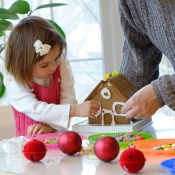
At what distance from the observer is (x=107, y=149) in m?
1.00

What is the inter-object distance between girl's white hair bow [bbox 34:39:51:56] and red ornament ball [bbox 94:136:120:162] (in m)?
0.70

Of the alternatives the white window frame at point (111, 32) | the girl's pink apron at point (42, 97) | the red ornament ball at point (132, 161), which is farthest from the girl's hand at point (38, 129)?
the white window frame at point (111, 32)

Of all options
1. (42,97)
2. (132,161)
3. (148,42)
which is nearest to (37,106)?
(42,97)

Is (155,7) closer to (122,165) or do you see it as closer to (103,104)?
(103,104)

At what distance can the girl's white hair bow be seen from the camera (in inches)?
64.9

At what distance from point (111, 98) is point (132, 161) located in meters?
0.63

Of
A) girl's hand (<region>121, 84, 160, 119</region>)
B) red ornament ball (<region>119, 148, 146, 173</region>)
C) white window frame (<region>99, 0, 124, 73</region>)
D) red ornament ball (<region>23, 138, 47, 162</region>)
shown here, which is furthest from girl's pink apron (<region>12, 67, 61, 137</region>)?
white window frame (<region>99, 0, 124, 73</region>)

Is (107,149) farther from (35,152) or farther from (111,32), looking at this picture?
(111,32)

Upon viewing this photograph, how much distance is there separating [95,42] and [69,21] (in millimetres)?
200

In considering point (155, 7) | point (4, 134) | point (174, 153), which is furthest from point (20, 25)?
point (174, 153)

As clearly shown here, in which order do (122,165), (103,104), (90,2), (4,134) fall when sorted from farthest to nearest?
(90,2) → (4,134) → (103,104) → (122,165)

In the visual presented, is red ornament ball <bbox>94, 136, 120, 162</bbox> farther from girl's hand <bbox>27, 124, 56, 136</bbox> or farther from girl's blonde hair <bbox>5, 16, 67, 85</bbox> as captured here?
girl's blonde hair <bbox>5, 16, 67, 85</bbox>

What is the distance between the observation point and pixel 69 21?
9.28ft

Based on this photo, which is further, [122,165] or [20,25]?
[20,25]
